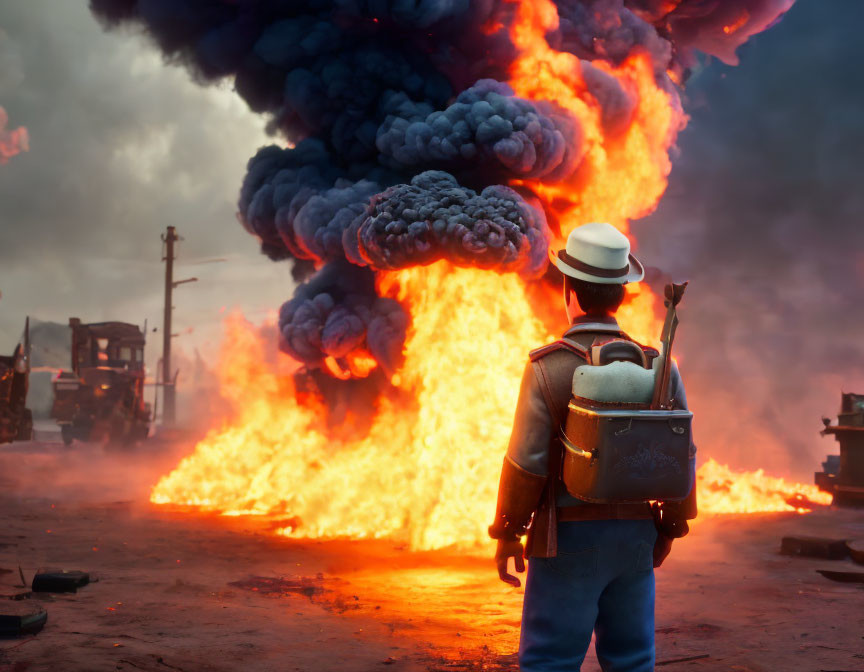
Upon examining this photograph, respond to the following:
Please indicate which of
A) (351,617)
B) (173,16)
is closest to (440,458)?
(351,617)

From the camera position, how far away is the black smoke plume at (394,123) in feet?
49.7

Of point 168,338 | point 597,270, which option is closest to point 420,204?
point 597,270

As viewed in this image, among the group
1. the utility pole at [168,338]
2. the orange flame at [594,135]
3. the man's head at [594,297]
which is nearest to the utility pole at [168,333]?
the utility pole at [168,338]

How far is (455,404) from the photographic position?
13531 mm

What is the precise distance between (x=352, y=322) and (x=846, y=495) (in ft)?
36.4

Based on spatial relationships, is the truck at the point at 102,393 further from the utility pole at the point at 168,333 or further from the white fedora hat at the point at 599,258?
the white fedora hat at the point at 599,258

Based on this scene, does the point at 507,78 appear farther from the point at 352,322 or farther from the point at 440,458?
the point at 440,458

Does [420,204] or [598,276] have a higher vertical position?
[420,204]

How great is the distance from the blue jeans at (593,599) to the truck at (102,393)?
27.7 m

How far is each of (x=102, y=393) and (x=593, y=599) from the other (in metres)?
28.6

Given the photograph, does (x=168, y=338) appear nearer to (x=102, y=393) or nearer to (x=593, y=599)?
(x=102, y=393)

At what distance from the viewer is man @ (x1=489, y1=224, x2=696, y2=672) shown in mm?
3211

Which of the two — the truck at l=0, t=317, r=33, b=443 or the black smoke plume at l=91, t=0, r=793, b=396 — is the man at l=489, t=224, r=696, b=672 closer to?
the black smoke plume at l=91, t=0, r=793, b=396

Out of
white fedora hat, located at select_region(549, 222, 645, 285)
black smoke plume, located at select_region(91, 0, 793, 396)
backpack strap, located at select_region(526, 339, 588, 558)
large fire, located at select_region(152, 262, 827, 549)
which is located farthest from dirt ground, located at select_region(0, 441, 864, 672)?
black smoke plume, located at select_region(91, 0, 793, 396)
